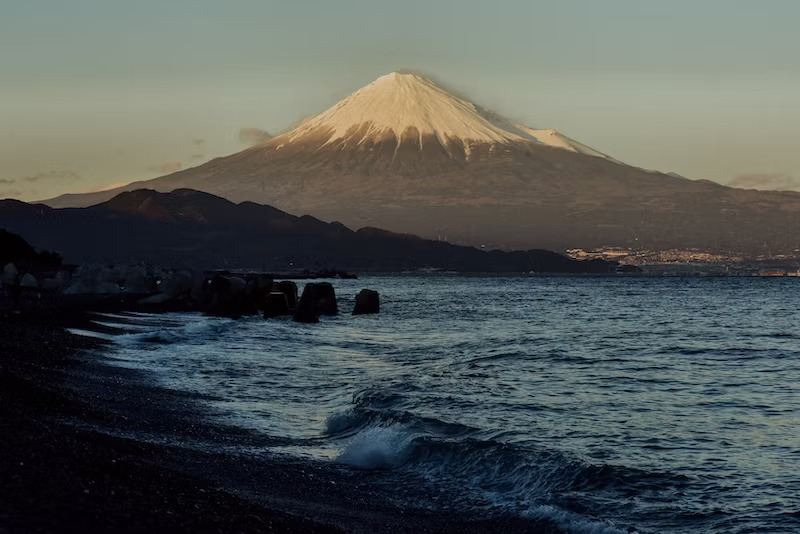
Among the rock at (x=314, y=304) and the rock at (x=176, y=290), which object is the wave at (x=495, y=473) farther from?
the rock at (x=176, y=290)

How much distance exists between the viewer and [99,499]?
927 centimetres

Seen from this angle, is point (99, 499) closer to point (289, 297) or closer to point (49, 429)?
point (49, 429)

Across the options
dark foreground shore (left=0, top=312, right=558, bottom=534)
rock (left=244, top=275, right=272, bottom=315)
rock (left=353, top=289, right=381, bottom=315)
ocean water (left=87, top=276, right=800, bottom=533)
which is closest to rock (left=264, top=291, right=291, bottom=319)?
rock (left=244, top=275, right=272, bottom=315)

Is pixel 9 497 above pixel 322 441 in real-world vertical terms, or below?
above

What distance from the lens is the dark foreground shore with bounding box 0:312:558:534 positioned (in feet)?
29.5

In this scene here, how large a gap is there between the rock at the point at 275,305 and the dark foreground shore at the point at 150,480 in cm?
4099

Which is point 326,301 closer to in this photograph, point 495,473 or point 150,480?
point 495,473

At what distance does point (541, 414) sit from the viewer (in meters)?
20.2

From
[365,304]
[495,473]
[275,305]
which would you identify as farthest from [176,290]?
[495,473]

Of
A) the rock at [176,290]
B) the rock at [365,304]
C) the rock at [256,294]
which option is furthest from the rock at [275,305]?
the rock at [176,290]

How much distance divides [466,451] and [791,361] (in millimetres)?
20227

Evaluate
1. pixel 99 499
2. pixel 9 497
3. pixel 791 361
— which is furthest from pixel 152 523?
pixel 791 361

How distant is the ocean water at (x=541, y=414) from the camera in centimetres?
1340

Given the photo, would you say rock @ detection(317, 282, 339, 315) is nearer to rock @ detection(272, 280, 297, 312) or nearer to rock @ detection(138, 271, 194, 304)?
rock @ detection(272, 280, 297, 312)
